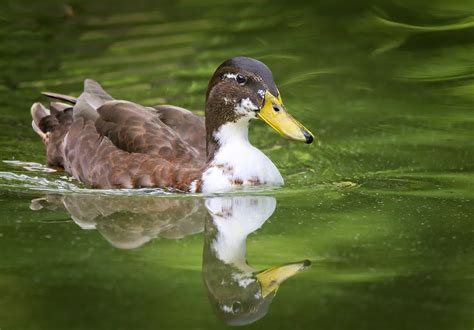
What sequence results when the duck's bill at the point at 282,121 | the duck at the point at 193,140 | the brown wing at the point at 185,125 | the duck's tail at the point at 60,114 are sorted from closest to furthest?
the duck's bill at the point at 282,121
the duck at the point at 193,140
the brown wing at the point at 185,125
the duck's tail at the point at 60,114

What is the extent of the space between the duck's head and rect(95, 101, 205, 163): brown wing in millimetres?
338

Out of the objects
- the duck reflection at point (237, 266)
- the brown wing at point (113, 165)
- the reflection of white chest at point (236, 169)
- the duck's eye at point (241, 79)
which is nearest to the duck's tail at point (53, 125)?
the brown wing at point (113, 165)

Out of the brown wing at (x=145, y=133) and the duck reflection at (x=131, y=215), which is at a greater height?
the brown wing at (x=145, y=133)

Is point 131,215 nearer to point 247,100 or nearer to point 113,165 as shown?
point 113,165

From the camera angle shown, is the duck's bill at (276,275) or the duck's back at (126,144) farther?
the duck's back at (126,144)

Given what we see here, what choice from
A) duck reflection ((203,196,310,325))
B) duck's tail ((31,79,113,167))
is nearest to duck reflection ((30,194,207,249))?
duck reflection ((203,196,310,325))

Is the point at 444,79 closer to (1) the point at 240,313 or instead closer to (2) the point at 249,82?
(2) the point at 249,82

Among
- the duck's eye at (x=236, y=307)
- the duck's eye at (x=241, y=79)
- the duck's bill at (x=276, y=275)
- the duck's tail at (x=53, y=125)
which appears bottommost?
the duck's tail at (x=53, y=125)

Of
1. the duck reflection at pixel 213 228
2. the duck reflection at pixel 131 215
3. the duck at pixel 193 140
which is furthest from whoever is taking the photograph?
the duck at pixel 193 140

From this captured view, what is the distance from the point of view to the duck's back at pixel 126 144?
35.6ft

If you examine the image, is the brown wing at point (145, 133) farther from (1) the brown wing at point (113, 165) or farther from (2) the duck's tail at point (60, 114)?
(2) the duck's tail at point (60, 114)

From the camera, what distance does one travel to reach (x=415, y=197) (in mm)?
10430

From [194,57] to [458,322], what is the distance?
26.7 feet

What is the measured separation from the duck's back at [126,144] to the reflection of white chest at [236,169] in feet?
0.50
